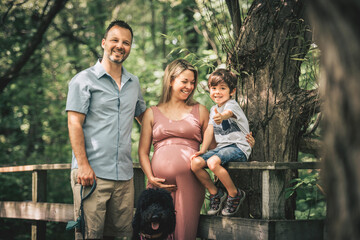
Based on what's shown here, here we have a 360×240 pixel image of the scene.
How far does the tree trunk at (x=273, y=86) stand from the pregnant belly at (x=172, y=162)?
68cm

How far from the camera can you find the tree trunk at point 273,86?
372 centimetres

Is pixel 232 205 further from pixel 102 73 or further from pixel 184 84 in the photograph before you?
pixel 102 73

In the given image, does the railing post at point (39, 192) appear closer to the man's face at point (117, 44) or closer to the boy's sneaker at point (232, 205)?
the man's face at point (117, 44)

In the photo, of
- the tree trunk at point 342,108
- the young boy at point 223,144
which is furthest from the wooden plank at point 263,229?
the tree trunk at point 342,108

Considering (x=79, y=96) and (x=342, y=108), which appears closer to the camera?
(x=342, y=108)

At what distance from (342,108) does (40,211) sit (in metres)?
4.64

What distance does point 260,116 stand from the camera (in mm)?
3793

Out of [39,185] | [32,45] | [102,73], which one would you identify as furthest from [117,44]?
[32,45]

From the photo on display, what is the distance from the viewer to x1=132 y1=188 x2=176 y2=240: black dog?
Result: 10.00 ft

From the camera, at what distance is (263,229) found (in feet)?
10.2

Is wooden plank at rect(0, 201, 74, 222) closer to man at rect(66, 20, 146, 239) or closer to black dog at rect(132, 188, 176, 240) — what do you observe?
man at rect(66, 20, 146, 239)

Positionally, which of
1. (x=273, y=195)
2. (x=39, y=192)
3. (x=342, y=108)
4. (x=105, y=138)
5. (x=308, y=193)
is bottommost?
(x=308, y=193)

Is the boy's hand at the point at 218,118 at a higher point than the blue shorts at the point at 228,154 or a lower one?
higher

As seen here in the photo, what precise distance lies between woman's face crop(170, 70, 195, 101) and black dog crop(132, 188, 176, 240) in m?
1.04
